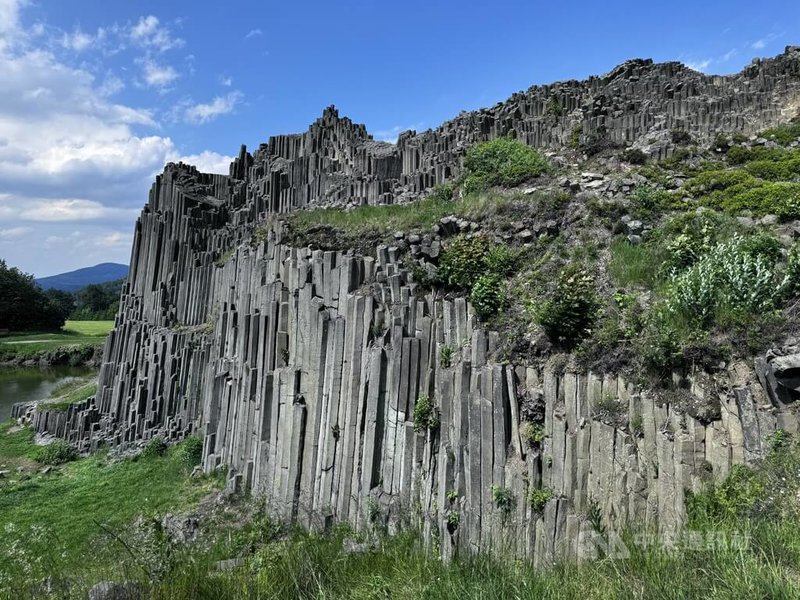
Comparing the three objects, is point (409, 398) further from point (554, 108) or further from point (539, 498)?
point (554, 108)

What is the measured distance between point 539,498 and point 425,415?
2.59 m

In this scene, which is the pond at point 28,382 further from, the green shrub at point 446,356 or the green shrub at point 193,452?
the green shrub at point 446,356

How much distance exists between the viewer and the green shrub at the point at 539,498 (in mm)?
6359

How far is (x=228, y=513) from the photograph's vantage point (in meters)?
11.4

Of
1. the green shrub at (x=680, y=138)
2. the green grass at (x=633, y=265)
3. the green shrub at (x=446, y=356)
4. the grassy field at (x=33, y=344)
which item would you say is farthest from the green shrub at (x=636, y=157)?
the grassy field at (x=33, y=344)

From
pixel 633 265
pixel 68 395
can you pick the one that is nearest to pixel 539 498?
pixel 633 265

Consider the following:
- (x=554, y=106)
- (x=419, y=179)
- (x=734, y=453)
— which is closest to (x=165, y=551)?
(x=734, y=453)

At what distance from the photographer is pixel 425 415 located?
8562 millimetres

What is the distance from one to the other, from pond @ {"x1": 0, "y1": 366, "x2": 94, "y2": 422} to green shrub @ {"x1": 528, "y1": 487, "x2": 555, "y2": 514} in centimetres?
3391

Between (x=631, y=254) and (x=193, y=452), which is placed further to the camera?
(x=193, y=452)

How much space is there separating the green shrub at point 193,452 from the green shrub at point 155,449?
1954mm

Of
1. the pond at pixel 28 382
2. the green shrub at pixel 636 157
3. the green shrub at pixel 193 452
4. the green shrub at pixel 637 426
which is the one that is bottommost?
the pond at pixel 28 382

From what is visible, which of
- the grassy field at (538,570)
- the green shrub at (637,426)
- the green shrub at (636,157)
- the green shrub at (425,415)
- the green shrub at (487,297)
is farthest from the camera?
the green shrub at (636,157)

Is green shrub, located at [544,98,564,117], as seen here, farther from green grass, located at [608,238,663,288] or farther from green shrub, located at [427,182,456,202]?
green grass, located at [608,238,663,288]
